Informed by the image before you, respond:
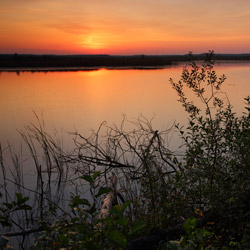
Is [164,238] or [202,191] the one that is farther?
[202,191]

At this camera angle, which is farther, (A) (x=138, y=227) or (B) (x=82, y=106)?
(B) (x=82, y=106)

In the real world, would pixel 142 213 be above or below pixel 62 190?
above

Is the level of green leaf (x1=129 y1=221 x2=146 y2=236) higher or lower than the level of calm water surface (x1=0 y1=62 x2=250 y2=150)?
higher

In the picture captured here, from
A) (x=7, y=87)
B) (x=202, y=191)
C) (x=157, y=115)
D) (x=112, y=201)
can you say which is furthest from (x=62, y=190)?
(x=7, y=87)

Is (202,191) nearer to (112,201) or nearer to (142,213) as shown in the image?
(142,213)

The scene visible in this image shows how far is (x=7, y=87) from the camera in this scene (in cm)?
2678

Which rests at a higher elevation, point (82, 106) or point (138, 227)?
point (138, 227)

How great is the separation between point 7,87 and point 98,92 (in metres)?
7.33

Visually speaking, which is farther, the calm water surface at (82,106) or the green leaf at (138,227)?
the calm water surface at (82,106)

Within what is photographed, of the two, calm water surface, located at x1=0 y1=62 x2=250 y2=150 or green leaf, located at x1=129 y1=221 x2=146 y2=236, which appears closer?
green leaf, located at x1=129 y1=221 x2=146 y2=236

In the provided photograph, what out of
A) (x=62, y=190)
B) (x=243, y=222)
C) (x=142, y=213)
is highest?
(x=243, y=222)

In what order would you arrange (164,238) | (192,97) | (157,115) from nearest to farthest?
(164,238) → (157,115) → (192,97)

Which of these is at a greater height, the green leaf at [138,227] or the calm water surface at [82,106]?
the green leaf at [138,227]

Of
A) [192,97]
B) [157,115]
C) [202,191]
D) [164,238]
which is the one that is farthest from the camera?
[192,97]
